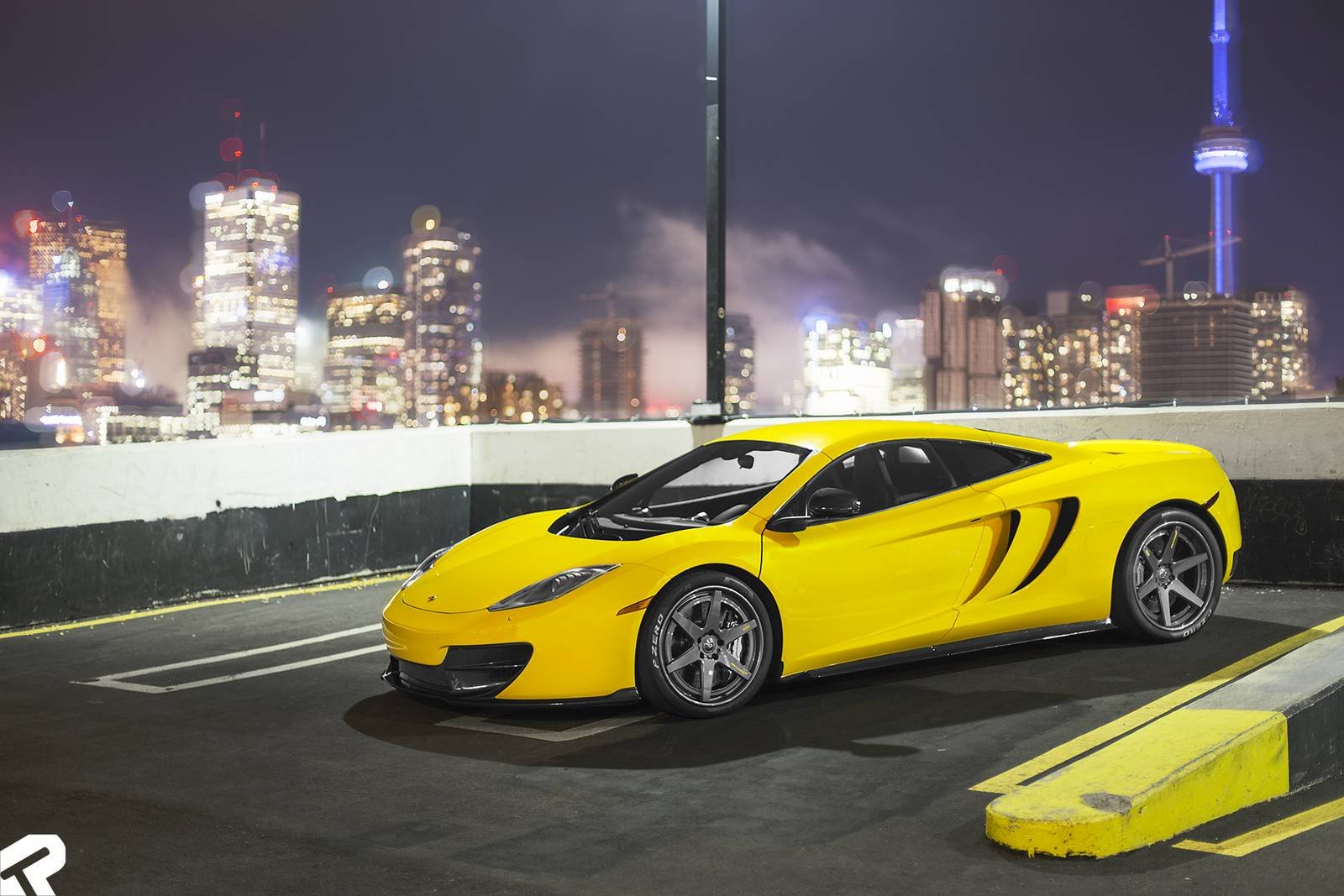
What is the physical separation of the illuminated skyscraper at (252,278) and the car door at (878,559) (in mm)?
102219

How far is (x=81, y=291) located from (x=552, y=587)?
8639 cm

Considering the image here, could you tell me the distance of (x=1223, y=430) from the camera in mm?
9859

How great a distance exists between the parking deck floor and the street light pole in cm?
490

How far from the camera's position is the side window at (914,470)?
6.84m

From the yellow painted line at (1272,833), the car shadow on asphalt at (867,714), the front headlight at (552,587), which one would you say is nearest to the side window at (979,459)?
the car shadow on asphalt at (867,714)

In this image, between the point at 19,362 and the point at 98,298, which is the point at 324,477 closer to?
the point at 19,362

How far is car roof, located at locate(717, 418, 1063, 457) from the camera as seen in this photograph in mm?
6902

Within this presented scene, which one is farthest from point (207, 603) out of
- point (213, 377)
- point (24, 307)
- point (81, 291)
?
point (81, 291)

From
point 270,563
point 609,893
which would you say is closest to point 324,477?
point 270,563

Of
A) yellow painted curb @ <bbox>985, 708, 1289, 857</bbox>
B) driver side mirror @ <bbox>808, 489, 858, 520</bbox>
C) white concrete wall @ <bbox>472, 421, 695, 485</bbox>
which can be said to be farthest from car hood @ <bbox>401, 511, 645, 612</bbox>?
white concrete wall @ <bbox>472, 421, 695, 485</bbox>

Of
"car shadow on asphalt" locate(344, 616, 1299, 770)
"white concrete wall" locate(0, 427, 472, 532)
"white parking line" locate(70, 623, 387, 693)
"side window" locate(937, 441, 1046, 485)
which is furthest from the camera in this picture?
"white concrete wall" locate(0, 427, 472, 532)

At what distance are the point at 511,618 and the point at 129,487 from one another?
5.11 m

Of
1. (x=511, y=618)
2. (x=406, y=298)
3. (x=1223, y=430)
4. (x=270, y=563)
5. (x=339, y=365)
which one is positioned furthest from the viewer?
(x=406, y=298)

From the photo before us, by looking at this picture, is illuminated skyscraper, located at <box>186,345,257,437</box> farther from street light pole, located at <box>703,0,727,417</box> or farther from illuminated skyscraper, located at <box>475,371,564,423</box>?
illuminated skyscraper, located at <box>475,371,564,423</box>
